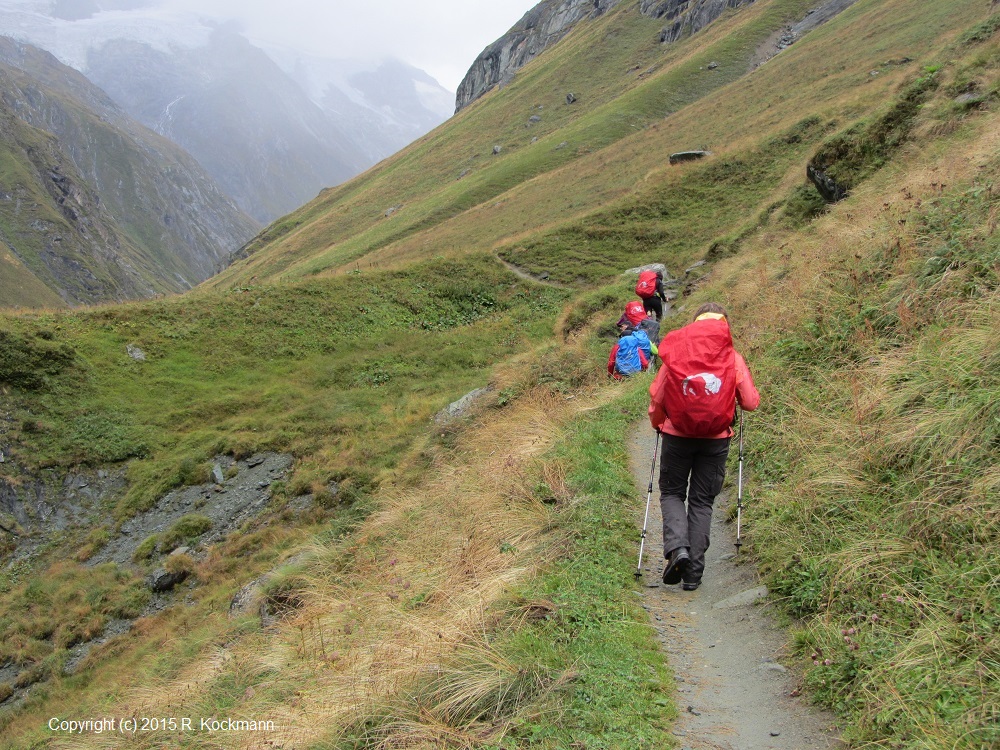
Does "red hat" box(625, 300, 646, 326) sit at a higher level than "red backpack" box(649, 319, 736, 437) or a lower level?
lower

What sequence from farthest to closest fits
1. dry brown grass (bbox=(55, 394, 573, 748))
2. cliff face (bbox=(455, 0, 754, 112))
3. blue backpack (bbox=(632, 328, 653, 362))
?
1. cliff face (bbox=(455, 0, 754, 112))
2. blue backpack (bbox=(632, 328, 653, 362))
3. dry brown grass (bbox=(55, 394, 573, 748))

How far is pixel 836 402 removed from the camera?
21.2 feet

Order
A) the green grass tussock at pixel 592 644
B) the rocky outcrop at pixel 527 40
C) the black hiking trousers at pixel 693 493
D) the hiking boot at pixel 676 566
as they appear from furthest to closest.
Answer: the rocky outcrop at pixel 527 40 → the black hiking trousers at pixel 693 493 → the hiking boot at pixel 676 566 → the green grass tussock at pixel 592 644

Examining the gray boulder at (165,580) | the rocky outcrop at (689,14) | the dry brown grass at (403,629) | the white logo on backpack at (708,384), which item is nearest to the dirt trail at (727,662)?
the dry brown grass at (403,629)

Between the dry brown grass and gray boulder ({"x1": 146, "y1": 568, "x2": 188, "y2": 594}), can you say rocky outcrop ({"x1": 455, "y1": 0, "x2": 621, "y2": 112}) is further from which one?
the dry brown grass

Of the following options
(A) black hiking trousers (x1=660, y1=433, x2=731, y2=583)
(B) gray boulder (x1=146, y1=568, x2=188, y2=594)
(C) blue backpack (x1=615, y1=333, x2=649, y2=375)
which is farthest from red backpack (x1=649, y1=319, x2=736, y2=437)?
(B) gray boulder (x1=146, y1=568, x2=188, y2=594)

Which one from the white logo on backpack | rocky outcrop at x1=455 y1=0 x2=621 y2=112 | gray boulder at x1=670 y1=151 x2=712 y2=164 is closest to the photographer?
the white logo on backpack

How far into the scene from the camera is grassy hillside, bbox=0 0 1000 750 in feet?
13.1

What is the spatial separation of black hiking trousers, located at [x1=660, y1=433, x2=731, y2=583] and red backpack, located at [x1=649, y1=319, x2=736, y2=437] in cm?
23

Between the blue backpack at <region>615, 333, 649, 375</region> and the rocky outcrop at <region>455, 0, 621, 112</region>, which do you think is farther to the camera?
the rocky outcrop at <region>455, 0, 621, 112</region>

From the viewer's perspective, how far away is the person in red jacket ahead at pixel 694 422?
5.30 metres

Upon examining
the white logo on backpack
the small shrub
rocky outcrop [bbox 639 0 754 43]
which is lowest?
the white logo on backpack

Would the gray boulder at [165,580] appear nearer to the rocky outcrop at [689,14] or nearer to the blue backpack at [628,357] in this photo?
the blue backpack at [628,357]

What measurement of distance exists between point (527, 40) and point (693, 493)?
5967 inches
